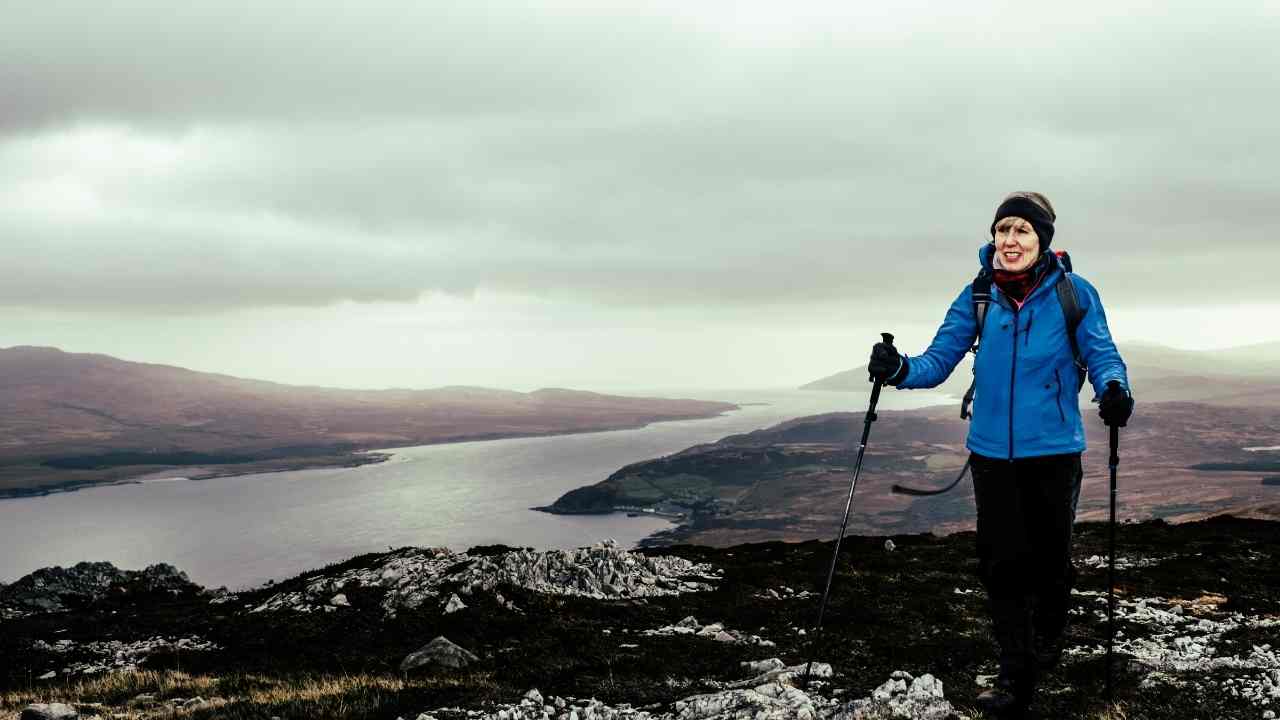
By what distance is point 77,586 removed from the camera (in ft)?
142

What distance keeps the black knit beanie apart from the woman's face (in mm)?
50

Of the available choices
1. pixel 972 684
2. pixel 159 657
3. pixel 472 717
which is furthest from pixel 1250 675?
pixel 159 657

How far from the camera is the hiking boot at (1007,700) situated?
7.04 metres

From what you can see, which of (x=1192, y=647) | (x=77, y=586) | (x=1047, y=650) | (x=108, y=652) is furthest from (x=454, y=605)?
(x=77, y=586)

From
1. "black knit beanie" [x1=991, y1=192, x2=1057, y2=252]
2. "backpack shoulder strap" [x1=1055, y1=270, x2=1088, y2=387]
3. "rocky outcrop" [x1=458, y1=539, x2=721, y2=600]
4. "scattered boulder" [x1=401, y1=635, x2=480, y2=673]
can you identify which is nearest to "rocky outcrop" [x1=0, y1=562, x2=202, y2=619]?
"rocky outcrop" [x1=458, y1=539, x2=721, y2=600]

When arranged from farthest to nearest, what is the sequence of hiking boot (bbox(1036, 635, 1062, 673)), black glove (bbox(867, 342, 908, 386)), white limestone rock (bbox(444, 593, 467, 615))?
1. white limestone rock (bbox(444, 593, 467, 615))
2. black glove (bbox(867, 342, 908, 386))
3. hiking boot (bbox(1036, 635, 1062, 673))

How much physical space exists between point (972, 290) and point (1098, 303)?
104 centimetres

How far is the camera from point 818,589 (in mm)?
24719

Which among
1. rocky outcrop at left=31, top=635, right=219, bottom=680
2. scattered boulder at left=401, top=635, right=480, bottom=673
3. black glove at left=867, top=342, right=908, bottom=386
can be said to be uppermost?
black glove at left=867, top=342, right=908, bottom=386

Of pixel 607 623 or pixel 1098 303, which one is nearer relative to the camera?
pixel 1098 303

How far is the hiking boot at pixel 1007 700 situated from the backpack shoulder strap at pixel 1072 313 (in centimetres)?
280

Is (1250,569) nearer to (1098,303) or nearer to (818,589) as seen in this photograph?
(818,589)

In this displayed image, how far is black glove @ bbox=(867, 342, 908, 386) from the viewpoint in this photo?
7336 mm

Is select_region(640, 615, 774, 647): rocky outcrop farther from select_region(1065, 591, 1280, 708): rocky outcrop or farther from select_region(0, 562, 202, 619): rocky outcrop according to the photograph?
select_region(0, 562, 202, 619): rocky outcrop
